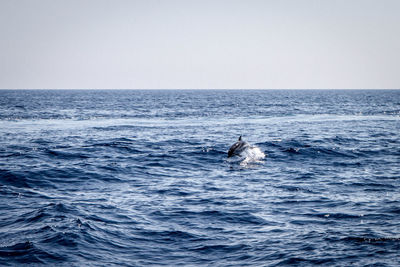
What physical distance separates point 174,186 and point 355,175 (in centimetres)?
906

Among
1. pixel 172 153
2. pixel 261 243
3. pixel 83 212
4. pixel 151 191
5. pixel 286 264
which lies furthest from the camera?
pixel 172 153

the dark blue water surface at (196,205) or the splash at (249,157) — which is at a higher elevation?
the splash at (249,157)

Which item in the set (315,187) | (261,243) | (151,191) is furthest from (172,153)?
(261,243)

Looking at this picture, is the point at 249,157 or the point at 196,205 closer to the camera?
the point at 196,205

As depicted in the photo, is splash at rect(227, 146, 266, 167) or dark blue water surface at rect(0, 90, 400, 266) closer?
dark blue water surface at rect(0, 90, 400, 266)

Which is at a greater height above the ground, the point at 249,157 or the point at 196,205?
the point at 249,157

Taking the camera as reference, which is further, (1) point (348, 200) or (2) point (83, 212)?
(1) point (348, 200)

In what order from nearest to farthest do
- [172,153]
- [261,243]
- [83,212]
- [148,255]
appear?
[148,255]
[261,243]
[83,212]
[172,153]

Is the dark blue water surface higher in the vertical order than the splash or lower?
lower

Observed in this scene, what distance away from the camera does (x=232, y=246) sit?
10148mm

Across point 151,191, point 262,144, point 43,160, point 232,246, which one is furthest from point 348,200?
point 43,160

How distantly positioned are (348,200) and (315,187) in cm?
224

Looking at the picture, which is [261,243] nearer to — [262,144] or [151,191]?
[151,191]

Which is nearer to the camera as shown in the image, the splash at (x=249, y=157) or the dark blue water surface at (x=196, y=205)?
the dark blue water surface at (x=196, y=205)
